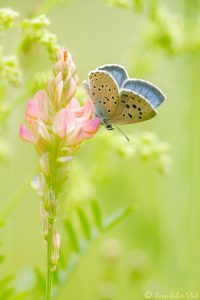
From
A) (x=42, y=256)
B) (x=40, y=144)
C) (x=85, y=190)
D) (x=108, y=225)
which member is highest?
(x=40, y=144)

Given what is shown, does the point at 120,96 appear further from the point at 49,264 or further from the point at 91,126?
the point at 49,264

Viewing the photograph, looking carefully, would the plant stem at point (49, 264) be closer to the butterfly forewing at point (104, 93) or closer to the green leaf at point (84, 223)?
the butterfly forewing at point (104, 93)

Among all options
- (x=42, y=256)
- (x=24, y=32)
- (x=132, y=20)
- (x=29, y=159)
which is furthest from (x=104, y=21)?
(x=24, y=32)

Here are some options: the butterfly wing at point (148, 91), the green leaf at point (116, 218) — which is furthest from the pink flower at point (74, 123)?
the green leaf at point (116, 218)

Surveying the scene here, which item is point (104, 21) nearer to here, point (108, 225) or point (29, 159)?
point (29, 159)

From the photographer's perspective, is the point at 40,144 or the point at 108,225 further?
the point at 108,225

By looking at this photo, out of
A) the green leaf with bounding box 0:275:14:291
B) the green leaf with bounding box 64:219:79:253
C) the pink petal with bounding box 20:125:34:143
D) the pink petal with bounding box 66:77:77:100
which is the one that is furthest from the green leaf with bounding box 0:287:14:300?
the pink petal with bounding box 66:77:77:100
